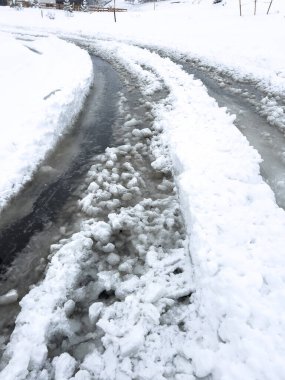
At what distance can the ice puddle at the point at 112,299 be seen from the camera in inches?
Result: 130

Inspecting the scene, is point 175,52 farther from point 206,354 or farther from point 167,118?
point 206,354

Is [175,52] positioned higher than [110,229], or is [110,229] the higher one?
[175,52]

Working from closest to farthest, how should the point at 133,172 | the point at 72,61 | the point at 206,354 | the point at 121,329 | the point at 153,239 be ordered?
the point at 206,354
the point at 121,329
the point at 153,239
the point at 133,172
the point at 72,61

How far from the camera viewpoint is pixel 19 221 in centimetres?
545

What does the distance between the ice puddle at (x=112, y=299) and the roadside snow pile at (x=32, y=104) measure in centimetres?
171

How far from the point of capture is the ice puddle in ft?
10.9

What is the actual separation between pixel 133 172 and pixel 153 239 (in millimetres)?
2093

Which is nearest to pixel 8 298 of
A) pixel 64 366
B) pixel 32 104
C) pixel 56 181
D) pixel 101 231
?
pixel 64 366

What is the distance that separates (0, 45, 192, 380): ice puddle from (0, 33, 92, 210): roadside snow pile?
1706 mm

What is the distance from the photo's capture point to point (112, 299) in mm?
4059

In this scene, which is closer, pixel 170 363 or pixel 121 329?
pixel 170 363

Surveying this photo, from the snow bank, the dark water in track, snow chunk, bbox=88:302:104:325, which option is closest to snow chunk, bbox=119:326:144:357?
snow chunk, bbox=88:302:104:325

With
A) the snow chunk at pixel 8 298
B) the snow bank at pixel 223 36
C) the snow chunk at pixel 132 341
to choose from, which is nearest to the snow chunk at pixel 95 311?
the snow chunk at pixel 132 341

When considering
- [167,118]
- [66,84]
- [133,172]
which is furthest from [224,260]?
[66,84]
